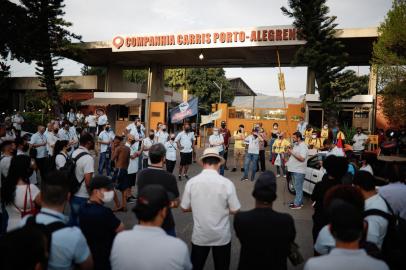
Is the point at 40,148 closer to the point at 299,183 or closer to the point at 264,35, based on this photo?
the point at 299,183

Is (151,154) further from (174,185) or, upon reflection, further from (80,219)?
(80,219)

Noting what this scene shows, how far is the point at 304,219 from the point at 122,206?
4.02 metres

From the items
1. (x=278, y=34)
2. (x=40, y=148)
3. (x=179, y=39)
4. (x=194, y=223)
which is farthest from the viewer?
(x=179, y=39)

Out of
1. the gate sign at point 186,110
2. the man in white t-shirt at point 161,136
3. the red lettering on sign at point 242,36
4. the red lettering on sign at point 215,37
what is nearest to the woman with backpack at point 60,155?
the man in white t-shirt at point 161,136

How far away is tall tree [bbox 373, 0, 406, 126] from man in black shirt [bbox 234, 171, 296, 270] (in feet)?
44.5

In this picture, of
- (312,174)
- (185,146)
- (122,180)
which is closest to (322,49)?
(185,146)

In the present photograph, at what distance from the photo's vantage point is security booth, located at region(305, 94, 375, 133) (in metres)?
19.9

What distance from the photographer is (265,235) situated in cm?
297

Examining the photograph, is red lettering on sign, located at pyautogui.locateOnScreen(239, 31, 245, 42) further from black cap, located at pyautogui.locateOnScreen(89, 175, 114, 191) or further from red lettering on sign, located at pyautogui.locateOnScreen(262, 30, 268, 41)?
black cap, located at pyautogui.locateOnScreen(89, 175, 114, 191)

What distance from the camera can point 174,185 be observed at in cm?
422

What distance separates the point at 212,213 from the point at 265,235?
89 cm

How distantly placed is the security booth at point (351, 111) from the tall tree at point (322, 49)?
1166mm

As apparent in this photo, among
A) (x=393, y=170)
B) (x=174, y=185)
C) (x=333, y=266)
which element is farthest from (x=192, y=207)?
(x=393, y=170)

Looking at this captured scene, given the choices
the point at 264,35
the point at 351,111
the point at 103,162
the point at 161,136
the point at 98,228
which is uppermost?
the point at 264,35
